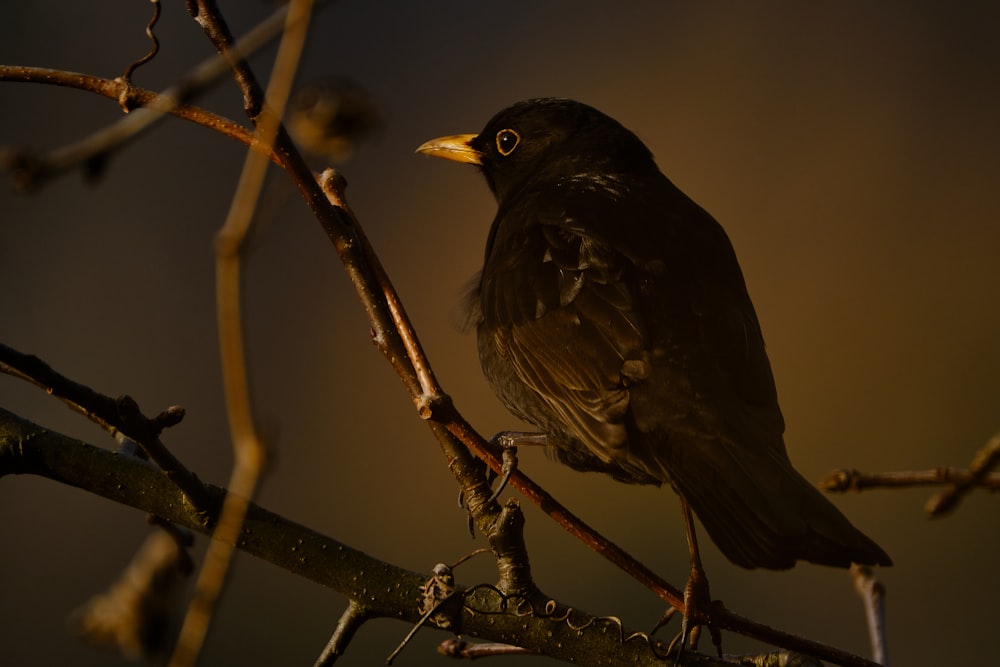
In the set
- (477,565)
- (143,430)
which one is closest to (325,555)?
(143,430)

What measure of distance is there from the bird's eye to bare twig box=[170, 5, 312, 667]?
2.21 m

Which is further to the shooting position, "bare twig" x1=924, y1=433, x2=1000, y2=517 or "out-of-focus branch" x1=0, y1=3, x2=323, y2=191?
"out-of-focus branch" x1=0, y1=3, x2=323, y2=191

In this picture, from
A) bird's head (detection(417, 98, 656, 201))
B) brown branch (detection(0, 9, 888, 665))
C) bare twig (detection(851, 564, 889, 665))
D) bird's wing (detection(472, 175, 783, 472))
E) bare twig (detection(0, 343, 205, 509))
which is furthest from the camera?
bird's head (detection(417, 98, 656, 201))

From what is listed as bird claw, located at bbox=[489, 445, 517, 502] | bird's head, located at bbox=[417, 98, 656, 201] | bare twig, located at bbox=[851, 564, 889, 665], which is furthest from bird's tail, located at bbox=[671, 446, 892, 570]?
bird's head, located at bbox=[417, 98, 656, 201]

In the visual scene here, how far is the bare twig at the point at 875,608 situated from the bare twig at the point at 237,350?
135 cm

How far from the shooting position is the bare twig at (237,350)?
1.31m

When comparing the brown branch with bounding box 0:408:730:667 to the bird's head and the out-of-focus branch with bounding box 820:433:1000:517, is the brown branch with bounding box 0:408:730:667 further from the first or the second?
the bird's head

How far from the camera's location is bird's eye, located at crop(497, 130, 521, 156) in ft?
11.9

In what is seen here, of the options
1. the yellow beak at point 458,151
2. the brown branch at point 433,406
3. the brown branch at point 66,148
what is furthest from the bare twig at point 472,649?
the yellow beak at point 458,151

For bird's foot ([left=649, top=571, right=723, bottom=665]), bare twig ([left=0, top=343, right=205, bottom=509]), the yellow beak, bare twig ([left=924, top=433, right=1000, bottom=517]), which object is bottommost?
bare twig ([left=924, top=433, right=1000, bottom=517])

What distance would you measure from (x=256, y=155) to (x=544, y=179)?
1.96 m

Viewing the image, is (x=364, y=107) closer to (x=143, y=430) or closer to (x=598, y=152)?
(x=143, y=430)

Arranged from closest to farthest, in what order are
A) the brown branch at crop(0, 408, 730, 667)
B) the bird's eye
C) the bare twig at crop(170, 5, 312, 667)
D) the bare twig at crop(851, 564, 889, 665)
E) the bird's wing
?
1. the bare twig at crop(170, 5, 312, 667)
2. the brown branch at crop(0, 408, 730, 667)
3. the bare twig at crop(851, 564, 889, 665)
4. the bird's wing
5. the bird's eye

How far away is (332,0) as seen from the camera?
1.48 metres
